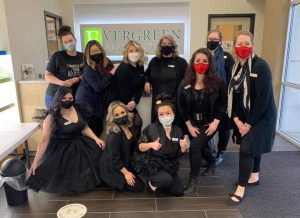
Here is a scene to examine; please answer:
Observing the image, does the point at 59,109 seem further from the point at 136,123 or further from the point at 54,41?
the point at 54,41

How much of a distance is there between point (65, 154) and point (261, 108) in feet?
5.92

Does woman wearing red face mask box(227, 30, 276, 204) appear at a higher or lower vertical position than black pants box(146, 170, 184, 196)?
higher

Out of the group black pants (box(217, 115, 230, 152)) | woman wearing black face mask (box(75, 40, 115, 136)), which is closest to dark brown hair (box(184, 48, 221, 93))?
black pants (box(217, 115, 230, 152))

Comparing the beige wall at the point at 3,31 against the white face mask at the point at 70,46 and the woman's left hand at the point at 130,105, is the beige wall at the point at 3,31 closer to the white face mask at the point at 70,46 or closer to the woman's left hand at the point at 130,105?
the white face mask at the point at 70,46

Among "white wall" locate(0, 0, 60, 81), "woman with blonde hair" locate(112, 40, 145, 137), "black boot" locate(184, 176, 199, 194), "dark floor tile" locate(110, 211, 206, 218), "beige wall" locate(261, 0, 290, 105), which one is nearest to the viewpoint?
"dark floor tile" locate(110, 211, 206, 218)

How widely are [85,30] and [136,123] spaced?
11.0ft

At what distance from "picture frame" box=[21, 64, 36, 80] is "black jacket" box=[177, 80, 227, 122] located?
6.75 feet

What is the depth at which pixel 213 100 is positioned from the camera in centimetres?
234

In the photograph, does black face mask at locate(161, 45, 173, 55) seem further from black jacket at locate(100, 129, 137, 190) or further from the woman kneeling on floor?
black jacket at locate(100, 129, 137, 190)

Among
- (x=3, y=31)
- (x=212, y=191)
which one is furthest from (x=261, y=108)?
(x=3, y=31)

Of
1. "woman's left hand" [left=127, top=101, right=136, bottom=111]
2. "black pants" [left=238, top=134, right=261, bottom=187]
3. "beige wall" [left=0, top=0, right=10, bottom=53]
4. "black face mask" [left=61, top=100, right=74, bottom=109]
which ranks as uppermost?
"beige wall" [left=0, top=0, right=10, bottom=53]

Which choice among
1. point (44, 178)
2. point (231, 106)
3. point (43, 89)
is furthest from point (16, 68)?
point (231, 106)

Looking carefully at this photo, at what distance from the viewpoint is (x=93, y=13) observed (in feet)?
17.0

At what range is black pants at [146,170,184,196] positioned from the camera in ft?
7.43
